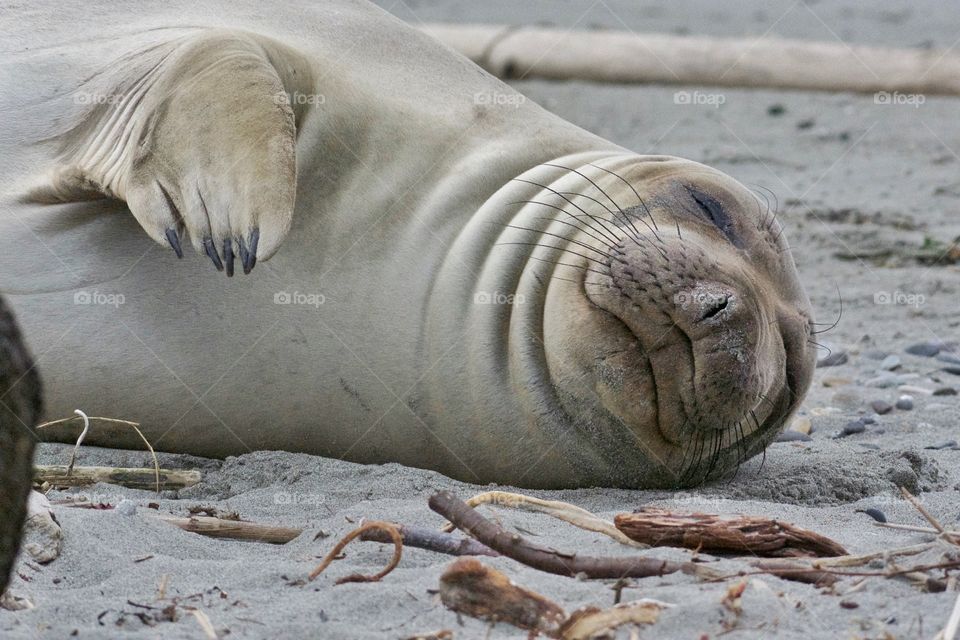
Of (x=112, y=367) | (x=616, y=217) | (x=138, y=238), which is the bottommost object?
(x=112, y=367)

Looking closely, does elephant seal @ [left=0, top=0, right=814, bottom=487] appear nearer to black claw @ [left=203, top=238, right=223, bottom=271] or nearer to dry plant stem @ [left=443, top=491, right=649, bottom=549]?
black claw @ [left=203, top=238, right=223, bottom=271]

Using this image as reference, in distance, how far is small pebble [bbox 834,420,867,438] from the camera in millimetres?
4469

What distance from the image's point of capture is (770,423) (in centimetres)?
373

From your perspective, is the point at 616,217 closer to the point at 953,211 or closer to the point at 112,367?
the point at 112,367

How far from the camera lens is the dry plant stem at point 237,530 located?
9.66 ft

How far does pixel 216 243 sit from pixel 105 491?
67 cm

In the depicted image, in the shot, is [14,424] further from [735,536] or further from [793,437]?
[793,437]

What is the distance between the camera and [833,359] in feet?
17.5

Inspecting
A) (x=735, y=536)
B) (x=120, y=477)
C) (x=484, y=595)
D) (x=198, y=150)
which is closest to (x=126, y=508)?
(x=120, y=477)

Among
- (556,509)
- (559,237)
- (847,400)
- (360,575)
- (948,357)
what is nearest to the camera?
(360,575)

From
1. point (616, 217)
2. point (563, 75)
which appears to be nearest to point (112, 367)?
point (616, 217)

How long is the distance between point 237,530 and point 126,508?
0.25m

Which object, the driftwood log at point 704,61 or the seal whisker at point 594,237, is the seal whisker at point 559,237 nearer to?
the seal whisker at point 594,237

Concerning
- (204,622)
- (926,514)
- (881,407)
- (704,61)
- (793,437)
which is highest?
(704,61)
